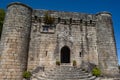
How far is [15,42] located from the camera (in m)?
11.6

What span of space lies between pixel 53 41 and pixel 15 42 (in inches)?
145

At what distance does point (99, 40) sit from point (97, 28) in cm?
142

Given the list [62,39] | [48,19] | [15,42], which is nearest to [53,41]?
[62,39]

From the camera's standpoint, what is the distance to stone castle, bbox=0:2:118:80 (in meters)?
11.5

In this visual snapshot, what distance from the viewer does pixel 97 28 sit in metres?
14.3

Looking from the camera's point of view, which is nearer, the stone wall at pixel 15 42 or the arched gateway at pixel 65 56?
the stone wall at pixel 15 42

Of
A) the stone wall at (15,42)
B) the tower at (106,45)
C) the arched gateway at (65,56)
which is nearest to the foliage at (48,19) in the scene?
the stone wall at (15,42)

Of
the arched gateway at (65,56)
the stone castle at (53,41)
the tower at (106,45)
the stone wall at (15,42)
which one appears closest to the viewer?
the stone wall at (15,42)

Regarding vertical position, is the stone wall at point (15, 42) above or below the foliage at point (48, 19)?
below

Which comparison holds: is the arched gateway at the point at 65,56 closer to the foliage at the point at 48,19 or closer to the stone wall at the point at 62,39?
the stone wall at the point at 62,39

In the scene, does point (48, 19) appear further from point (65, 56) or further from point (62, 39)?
point (65, 56)

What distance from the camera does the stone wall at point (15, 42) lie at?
10.9 metres

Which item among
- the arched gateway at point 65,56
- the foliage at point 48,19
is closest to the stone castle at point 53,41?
the arched gateway at point 65,56

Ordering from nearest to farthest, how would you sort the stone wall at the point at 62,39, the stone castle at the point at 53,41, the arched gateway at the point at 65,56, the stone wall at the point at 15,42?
the stone wall at the point at 15,42
the stone castle at the point at 53,41
the stone wall at the point at 62,39
the arched gateway at the point at 65,56
